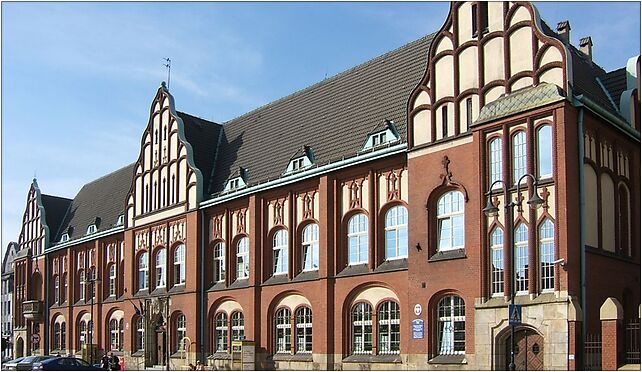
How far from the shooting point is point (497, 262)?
97.0 feet

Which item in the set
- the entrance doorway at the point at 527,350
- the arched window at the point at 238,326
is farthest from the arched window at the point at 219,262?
the entrance doorway at the point at 527,350

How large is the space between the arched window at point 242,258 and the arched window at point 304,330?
512cm

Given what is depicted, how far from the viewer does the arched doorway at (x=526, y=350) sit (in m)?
27.8

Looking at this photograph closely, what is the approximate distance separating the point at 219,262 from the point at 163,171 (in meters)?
8.31

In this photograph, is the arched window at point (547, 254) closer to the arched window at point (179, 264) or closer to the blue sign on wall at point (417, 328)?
the blue sign on wall at point (417, 328)

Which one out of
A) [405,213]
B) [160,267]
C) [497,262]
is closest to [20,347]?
[160,267]

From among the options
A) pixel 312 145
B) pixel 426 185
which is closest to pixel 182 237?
pixel 312 145

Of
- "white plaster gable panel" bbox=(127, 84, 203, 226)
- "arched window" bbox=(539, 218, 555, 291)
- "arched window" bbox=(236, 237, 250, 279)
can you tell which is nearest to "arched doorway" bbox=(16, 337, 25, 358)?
"white plaster gable panel" bbox=(127, 84, 203, 226)

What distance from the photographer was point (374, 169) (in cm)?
3600

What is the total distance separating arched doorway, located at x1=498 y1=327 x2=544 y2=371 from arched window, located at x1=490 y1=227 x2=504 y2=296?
157 cm

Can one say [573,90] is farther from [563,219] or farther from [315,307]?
[315,307]

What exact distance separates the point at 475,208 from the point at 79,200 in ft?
162

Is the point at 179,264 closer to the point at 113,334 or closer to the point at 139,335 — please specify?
the point at 139,335

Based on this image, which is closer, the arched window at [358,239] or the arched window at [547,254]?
the arched window at [547,254]
